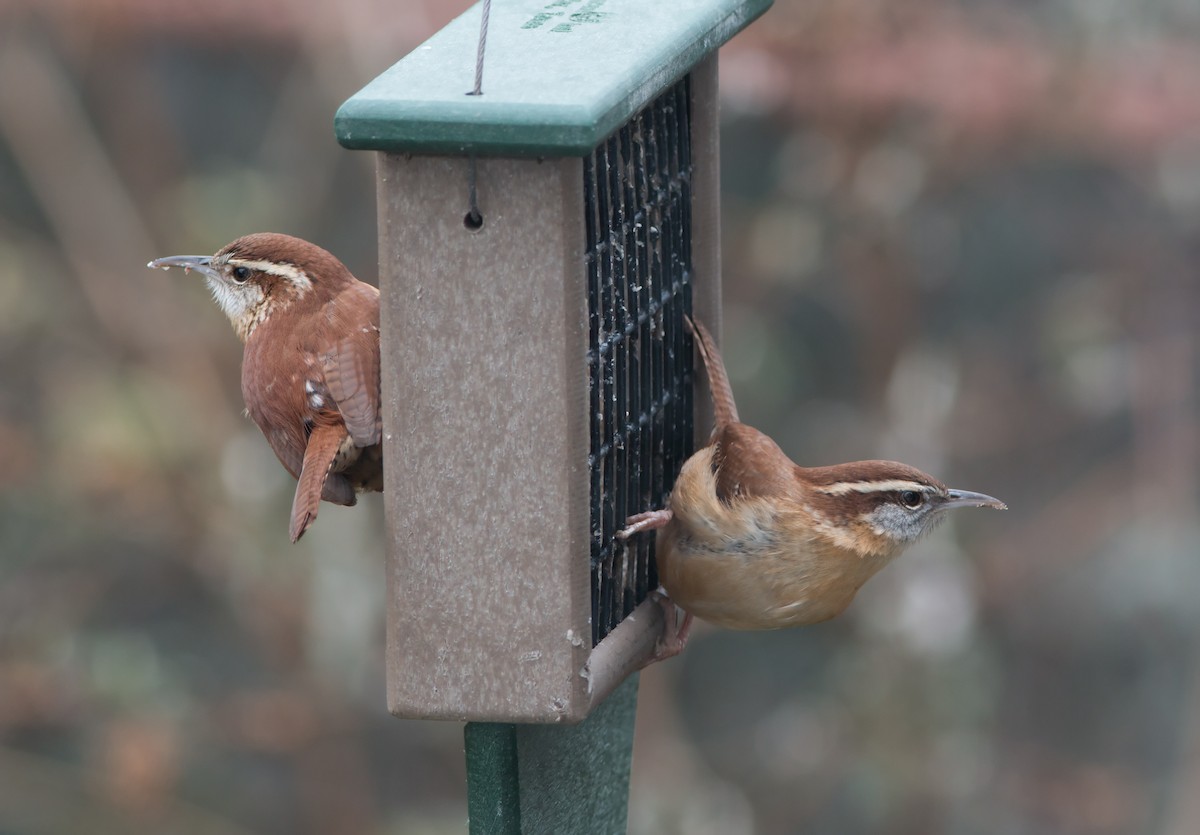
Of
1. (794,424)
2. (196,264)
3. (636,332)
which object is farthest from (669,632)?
(794,424)

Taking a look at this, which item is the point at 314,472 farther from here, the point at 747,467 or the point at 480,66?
the point at 747,467

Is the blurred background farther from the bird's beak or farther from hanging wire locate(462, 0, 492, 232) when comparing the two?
hanging wire locate(462, 0, 492, 232)

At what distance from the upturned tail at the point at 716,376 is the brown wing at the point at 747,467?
77mm

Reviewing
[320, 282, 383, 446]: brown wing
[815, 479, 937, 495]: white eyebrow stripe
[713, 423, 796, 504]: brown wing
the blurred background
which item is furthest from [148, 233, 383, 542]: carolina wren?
the blurred background

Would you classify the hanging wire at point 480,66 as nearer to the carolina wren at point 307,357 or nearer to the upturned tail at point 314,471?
the carolina wren at point 307,357

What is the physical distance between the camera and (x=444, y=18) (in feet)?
21.3

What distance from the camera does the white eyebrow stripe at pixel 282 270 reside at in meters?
3.77

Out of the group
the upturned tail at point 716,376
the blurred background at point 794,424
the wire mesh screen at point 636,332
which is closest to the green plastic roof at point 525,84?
the wire mesh screen at point 636,332

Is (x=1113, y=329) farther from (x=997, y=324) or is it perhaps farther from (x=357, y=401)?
(x=357, y=401)

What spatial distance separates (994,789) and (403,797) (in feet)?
9.02

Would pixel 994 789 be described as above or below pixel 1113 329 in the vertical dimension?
below

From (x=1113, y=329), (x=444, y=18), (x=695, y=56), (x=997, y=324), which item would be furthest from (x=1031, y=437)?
(x=695, y=56)

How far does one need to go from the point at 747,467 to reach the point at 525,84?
1210 mm

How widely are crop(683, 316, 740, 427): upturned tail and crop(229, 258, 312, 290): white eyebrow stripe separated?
1059 millimetres
